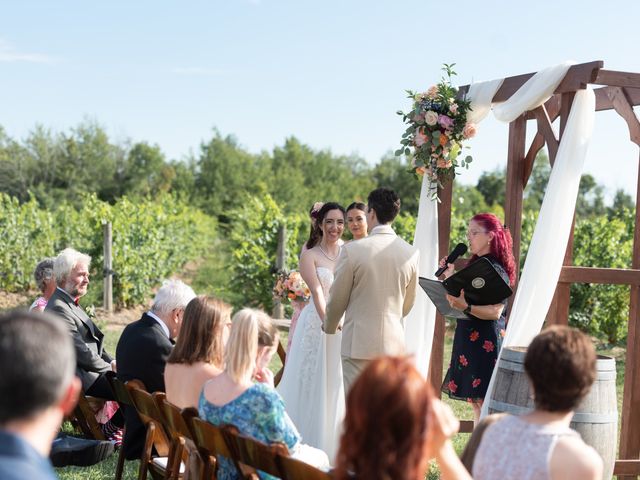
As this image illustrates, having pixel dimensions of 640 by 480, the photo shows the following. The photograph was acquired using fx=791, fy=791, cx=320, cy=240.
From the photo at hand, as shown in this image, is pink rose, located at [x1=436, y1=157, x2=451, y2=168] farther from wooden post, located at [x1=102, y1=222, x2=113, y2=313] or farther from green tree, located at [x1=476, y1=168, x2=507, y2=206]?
green tree, located at [x1=476, y1=168, x2=507, y2=206]

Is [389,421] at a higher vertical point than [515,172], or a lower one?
lower

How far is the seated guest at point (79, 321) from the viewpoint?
18.3 ft

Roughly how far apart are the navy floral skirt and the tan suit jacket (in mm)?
505

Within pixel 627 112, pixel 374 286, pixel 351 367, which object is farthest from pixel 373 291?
pixel 627 112

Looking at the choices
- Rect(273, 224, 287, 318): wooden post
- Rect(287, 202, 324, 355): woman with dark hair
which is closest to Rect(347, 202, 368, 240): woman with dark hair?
Rect(287, 202, 324, 355): woman with dark hair

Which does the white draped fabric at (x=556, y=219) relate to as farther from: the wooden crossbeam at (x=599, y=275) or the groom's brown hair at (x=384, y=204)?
the groom's brown hair at (x=384, y=204)

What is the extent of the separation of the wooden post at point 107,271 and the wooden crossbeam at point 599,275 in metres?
9.97

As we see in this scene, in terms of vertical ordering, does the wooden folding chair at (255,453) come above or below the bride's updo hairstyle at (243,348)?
below

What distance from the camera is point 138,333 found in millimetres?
4781

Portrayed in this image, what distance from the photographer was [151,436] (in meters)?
4.24

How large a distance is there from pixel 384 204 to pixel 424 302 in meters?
1.50

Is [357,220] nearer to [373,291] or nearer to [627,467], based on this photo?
[373,291]

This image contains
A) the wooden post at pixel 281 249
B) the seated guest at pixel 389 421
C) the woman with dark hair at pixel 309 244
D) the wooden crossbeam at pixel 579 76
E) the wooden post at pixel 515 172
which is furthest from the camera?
the wooden post at pixel 281 249

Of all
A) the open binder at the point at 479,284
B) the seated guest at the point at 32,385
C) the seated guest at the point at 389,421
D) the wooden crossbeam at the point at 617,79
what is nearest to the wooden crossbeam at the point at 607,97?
the wooden crossbeam at the point at 617,79
